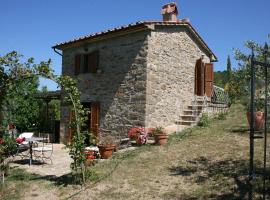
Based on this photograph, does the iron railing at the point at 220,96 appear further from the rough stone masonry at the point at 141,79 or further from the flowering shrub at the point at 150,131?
the flowering shrub at the point at 150,131

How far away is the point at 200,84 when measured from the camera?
617 inches

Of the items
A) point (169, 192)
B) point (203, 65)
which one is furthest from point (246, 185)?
point (203, 65)

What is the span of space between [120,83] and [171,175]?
5.84 metres

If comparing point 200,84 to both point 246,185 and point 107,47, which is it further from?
point 246,185

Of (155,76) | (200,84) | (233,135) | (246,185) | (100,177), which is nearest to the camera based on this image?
(246,185)

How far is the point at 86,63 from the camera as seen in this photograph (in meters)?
14.8

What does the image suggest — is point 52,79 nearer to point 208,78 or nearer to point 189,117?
point 189,117

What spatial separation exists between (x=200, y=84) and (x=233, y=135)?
186 inches

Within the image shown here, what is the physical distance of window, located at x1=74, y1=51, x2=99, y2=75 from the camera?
555 inches

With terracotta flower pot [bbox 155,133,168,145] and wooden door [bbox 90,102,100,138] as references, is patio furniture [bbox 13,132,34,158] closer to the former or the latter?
wooden door [bbox 90,102,100,138]

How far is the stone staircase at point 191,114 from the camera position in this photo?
13570mm

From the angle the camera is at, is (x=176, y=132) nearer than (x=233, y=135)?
No

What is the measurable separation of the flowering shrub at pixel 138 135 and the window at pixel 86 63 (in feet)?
11.6

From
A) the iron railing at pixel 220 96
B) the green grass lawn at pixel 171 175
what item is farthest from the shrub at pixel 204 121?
the iron railing at pixel 220 96
